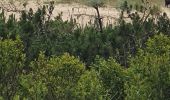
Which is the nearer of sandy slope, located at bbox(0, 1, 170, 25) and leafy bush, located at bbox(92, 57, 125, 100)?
leafy bush, located at bbox(92, 57, 125, 100)

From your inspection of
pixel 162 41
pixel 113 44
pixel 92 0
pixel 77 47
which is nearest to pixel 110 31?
pixel 113 44

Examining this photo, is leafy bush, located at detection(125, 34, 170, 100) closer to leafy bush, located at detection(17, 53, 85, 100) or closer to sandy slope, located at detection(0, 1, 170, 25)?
leafy bush, located at detection(17, 53, 85, 100)

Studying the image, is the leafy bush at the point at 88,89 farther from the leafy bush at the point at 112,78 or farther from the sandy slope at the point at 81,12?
the sandy slope at the point at 81,12

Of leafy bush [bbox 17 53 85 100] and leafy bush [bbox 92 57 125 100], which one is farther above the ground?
leafy bush [bbox 17 53 85 100]

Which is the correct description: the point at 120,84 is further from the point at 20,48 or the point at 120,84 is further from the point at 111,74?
the point at 20,48

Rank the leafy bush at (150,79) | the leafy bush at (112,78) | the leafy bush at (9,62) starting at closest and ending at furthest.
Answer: the leafy bush at (9,62) → the leafy bush at (150,79) → the leafy bush at (112,78)

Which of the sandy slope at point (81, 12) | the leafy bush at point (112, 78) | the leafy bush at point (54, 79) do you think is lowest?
the sandy slope at point (81, 12)

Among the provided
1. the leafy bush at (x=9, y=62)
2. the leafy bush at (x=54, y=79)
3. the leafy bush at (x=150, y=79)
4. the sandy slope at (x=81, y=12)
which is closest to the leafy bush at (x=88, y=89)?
the leafy bush at (x=54, y=79)

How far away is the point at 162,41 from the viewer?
60.8 metres

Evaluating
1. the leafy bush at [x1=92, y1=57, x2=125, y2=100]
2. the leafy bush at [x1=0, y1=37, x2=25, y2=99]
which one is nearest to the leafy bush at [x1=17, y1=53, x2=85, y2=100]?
the leafy bush at [x1=0, y1=37, x2=25, y2=99]

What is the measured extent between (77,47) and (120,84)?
104ft

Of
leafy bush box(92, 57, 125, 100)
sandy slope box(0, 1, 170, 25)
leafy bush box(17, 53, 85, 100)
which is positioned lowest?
sandy slope box(0, 1, 170, 25)

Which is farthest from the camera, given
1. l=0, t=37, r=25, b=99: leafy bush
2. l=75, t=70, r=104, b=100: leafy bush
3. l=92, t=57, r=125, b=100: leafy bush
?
l=92, t=57, r=125, b=100: leafy bush

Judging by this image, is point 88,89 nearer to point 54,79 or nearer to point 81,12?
point 54,79
